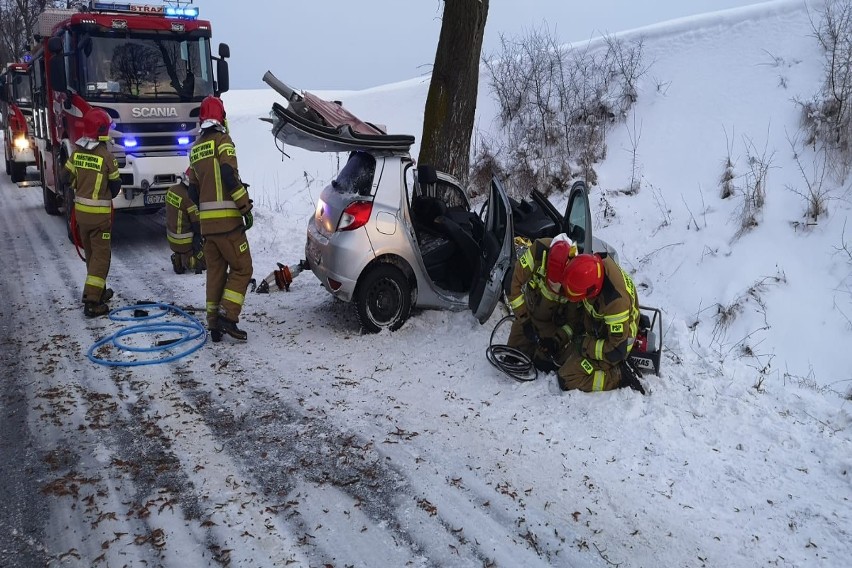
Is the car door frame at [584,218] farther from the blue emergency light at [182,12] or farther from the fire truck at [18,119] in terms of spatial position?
the fire truck at [18,119]

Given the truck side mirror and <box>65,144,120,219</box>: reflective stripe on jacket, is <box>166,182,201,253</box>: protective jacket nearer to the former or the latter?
<box>65,144,120,219</box>: reflective stripe on jacket

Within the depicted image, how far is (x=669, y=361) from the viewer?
498 cm

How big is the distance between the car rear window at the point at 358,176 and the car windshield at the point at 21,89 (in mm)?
12213

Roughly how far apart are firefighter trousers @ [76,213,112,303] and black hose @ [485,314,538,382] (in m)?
4.11

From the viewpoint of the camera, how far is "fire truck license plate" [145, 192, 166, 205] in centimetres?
913

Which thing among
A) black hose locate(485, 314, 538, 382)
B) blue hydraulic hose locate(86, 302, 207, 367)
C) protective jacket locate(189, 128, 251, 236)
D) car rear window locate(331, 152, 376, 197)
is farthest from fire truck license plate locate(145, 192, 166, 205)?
black hose locate(485, 314, 538, 382)

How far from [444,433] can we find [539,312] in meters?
1.42

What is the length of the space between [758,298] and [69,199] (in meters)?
9.49

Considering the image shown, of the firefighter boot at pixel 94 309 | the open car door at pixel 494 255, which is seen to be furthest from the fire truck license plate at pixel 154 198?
the open car door at pixel 494 255

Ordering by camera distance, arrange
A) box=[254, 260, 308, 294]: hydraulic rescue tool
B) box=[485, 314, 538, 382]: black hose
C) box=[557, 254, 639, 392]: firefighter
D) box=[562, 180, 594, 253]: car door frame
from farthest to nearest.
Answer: box=[254, 260, 308, 294]: hydraulic rescue tool → box=[562, 180, 594, 253]: car door frame → box=[485, 314, 538, 382]: black hose → box=[557, 254, 639, 392]: firefighter

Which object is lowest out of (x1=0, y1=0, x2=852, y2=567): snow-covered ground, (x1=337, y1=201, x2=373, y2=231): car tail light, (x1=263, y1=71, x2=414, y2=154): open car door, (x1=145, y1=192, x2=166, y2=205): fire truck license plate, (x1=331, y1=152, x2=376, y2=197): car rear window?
(x1=0, y1=0, x2=852, y2=567): snow-covered ground

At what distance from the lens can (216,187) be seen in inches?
217

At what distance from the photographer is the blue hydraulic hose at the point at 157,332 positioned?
5.22 metres

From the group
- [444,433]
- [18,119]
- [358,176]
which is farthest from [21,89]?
[444,433]
